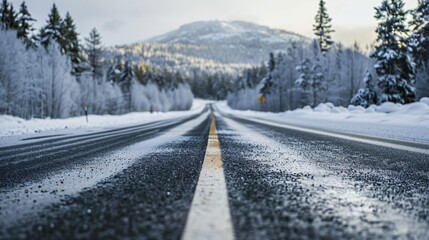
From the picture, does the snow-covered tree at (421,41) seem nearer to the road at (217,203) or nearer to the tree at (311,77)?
the tree at (311,77)

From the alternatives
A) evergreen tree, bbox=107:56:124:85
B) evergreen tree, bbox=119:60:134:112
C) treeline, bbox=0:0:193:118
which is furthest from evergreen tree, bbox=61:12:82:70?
evergreen tree, bbox=107:56:124:85

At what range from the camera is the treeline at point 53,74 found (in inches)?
764

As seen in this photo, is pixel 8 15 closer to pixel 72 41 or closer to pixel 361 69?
pixel 72 41

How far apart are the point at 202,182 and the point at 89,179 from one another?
0.90 metres

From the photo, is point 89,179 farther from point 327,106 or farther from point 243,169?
point 327,106

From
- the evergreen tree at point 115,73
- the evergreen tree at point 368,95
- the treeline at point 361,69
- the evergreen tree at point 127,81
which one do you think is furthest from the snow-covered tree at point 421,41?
the evergreen tree at point 115,73

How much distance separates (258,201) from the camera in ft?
4.73

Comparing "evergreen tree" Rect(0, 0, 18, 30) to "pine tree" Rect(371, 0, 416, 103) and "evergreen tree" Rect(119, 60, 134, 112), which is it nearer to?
"evergreen tree" Rect(119, 60, 134, 112)

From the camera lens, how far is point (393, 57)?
984 inches

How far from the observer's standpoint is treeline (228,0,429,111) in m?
25.5

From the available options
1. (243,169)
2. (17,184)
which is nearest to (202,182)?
(243,169)

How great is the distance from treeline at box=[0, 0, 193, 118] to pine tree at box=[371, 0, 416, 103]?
2527 cm

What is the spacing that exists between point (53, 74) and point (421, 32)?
35.9m

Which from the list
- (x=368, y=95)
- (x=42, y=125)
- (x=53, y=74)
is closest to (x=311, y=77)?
(x=368, y=95)
